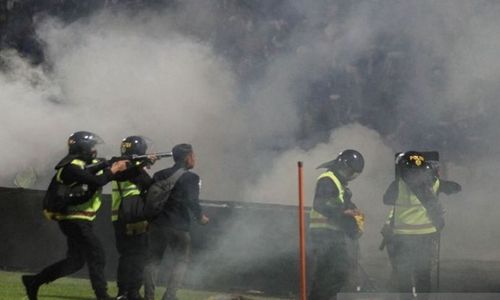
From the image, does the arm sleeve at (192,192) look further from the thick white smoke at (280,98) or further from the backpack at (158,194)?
the thick white smoke at (280,98)

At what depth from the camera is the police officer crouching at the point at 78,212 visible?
9.95 m

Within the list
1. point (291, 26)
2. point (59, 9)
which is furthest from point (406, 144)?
point (59, 9)

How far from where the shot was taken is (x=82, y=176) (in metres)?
9.84

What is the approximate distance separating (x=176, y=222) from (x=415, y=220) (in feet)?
6.92

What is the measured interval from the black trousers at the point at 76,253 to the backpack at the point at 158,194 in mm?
541

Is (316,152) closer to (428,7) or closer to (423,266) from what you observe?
(428,7)

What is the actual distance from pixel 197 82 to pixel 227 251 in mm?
5581

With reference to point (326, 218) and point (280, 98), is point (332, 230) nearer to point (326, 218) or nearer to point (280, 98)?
point (326, 218)

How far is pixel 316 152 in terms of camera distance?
17562 millimetres

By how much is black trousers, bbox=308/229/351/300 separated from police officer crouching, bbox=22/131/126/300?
1800mm

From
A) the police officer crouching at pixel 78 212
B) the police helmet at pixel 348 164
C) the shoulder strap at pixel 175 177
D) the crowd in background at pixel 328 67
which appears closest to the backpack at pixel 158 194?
the shoulder strap at pixel 175 177

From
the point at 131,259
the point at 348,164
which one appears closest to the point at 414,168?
the point at 348,164

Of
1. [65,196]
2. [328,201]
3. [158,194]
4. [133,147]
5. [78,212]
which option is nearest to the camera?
[328,201]

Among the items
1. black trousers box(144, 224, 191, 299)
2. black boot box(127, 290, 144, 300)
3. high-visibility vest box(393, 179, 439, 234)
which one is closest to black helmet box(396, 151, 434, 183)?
high-visibility vest box(393, 179, 439, 234)
